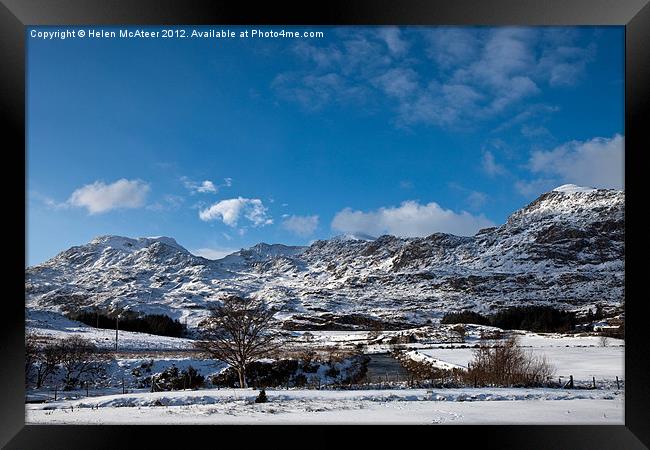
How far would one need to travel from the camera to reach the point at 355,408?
3.93 metres

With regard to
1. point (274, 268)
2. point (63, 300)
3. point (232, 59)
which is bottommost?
point (63, 300)

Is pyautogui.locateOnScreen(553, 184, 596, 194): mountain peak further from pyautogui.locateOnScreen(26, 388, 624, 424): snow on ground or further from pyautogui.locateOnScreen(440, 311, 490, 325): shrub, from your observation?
pyautogui.locateOnScreen(26, 388, 624, 424): snow on ground

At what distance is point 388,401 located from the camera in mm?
4348

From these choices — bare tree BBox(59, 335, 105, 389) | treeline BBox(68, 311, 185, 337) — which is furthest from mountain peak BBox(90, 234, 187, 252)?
bare tree BBox(59, 335, 105, 389)

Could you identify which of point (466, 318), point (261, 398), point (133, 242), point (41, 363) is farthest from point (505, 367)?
point (133, 242)

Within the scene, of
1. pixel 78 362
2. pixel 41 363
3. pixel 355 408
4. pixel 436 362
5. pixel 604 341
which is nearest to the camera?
pixel 355 408

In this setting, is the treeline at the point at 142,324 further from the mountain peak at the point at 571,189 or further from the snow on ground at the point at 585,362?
the mountain peak at the point at 571,189

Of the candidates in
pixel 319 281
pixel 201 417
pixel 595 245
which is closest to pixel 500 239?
pixel 595 245

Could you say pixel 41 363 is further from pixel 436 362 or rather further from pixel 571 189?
pixel 571 189
